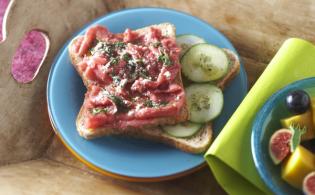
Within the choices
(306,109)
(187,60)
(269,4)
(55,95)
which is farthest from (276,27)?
(55,95)

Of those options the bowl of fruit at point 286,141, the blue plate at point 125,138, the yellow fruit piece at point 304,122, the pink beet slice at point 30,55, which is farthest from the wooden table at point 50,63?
the yellow fruit piece at point 304,122

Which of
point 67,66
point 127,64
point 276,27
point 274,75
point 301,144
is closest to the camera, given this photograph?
point 301,144

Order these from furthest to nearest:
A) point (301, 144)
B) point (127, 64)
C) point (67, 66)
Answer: point (67, 66), point (127, 64), point (301, 144)

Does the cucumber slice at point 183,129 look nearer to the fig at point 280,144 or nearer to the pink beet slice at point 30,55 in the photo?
the fig at point 280,144

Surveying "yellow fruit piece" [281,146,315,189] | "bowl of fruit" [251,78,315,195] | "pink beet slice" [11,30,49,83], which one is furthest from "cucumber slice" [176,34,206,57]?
"yellow fruit piece" [281,146,315,189]

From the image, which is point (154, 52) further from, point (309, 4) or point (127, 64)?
point (309, 4)

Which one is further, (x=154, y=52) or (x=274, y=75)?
(x=154, y=52)

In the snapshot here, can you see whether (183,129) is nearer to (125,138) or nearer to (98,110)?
(125,138)

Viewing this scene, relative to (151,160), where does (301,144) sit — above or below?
above
